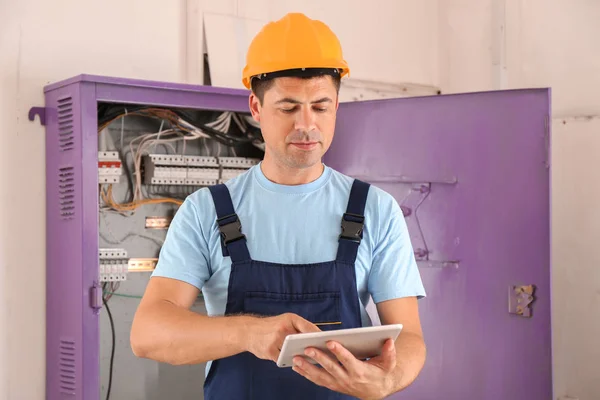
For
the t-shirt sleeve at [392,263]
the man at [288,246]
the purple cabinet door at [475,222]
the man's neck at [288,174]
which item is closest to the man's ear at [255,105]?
the man at [288,246]

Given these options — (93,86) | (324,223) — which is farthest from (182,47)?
(324,223)

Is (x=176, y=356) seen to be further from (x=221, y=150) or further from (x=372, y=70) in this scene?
(x=372, y=70)

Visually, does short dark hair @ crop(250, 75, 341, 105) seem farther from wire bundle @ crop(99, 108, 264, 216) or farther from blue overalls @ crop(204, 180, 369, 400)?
wire bundle @ crop(99, 108, 264, 216)

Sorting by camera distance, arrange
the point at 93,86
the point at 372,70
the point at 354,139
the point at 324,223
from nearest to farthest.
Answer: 1. the point at 324,223
2. the point at 93,86
3. the point at 354,139
4. the point at 372,70

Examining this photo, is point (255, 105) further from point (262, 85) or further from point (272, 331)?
point (272, 331)

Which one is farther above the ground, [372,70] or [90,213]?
[372,70]

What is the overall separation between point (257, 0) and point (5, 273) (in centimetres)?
196

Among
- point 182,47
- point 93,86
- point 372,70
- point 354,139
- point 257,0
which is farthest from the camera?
point 372,70

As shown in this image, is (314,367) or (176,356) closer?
(314,367)

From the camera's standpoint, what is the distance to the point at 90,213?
3.20 metres

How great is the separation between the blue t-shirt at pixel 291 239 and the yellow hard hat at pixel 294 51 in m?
0.24

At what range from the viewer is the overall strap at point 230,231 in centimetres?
161

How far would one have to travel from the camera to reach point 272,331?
1.41 meters

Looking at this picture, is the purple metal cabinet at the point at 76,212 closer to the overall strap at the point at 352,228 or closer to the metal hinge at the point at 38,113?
the metal hinge at the point at 38,113
